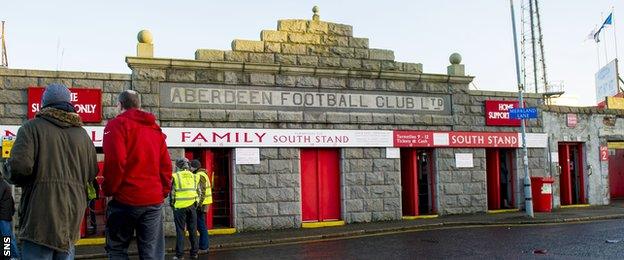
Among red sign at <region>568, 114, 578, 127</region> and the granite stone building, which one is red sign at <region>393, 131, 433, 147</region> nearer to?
the granite stone building

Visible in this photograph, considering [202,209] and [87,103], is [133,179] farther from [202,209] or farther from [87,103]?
[87,103]

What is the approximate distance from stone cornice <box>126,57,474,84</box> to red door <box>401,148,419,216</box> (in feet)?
7.07

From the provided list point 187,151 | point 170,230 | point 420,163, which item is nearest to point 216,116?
point 187,151

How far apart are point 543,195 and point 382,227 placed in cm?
619

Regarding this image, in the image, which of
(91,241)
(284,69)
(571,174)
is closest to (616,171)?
(571,174)

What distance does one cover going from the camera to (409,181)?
56.0ft

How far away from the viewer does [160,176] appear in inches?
204

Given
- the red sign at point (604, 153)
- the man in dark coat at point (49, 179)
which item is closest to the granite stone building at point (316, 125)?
the red sign at point (604, 153)

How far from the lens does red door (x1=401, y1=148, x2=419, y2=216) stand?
16906mm

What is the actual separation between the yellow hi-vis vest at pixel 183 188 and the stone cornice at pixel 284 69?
4.52 metres

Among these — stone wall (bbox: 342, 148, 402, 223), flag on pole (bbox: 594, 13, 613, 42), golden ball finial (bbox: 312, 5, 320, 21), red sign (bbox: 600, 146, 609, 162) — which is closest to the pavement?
stone wall (bbox: 342, 148, 402, 223)

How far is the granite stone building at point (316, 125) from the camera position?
1405 cm

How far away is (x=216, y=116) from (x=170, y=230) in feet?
9.31

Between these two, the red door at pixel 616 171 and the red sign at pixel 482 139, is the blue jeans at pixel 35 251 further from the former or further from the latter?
the red door at pixel 616 171
